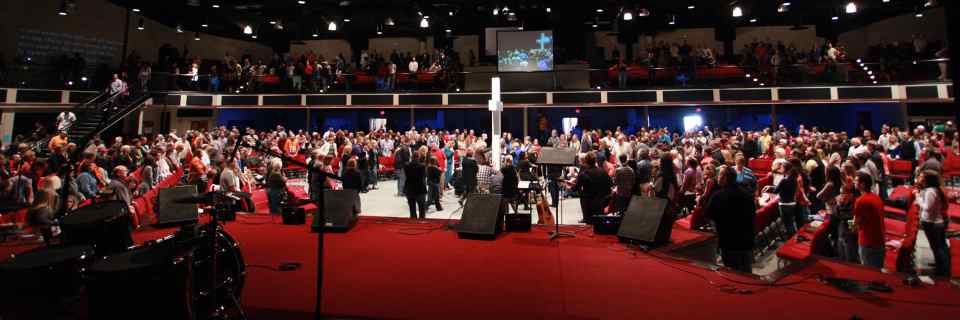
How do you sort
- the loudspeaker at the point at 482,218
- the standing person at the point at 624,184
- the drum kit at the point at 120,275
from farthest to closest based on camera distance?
the standing person at the point at 624,184, the loudspeaker at the point at 482,218, the drum kit at the point at 120,275

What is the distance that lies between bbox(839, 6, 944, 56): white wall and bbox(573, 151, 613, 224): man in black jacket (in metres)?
16.6

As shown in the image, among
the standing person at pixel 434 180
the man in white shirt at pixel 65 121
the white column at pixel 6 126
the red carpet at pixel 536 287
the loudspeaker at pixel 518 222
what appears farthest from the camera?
the white column at pixel 6 126

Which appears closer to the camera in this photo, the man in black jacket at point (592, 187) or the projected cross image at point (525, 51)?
the man in black jacket at point (592, 187)

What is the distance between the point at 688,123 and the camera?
2009 cm

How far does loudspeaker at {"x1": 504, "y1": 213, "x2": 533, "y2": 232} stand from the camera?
598 centimetres

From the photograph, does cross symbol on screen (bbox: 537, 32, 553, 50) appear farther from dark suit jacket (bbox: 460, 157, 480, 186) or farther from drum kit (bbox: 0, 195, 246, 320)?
drum kit (bbox: 0, 195, 246, 320)

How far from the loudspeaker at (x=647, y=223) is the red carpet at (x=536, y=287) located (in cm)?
21

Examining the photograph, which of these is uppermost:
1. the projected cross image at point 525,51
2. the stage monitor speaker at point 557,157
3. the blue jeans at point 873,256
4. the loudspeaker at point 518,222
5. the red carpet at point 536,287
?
the projected cross image at point 525,51

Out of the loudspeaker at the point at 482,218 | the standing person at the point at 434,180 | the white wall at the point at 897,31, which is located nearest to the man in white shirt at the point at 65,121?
the standing person at the point at 434,180

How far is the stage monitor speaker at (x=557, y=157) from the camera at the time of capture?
612cm

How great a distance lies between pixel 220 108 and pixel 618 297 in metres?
20.4

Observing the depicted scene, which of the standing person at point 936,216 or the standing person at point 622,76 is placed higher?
the standing person at point 622,76

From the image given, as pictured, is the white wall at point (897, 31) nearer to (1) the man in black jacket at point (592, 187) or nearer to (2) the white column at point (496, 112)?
(2) the white column at point (496, 112)

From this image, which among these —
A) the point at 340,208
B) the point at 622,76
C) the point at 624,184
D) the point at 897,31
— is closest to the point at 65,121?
the point at 340,208
